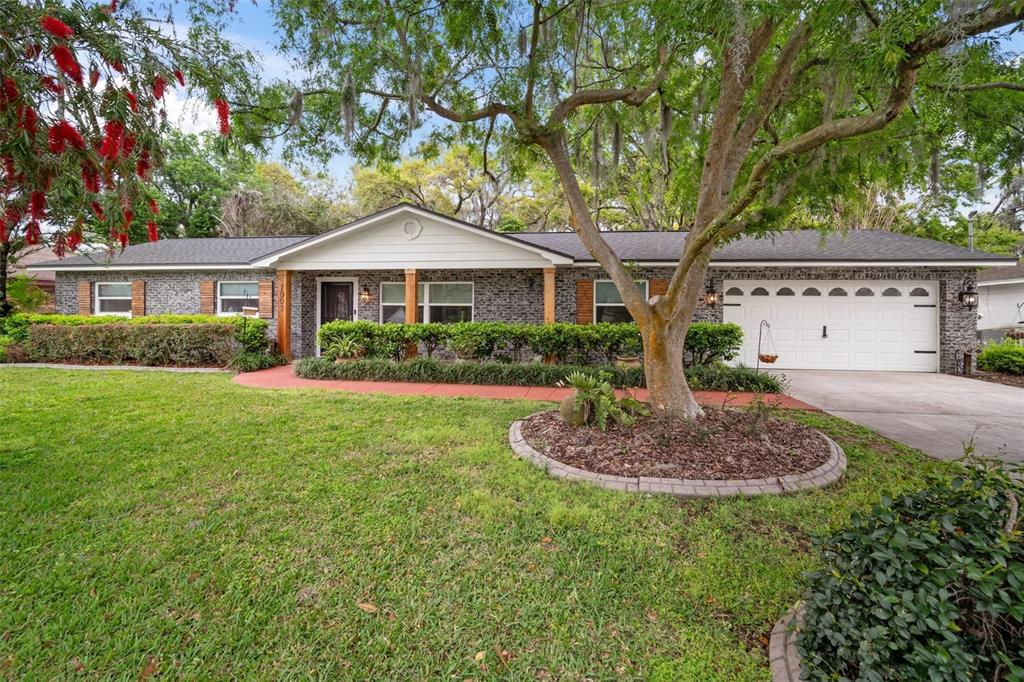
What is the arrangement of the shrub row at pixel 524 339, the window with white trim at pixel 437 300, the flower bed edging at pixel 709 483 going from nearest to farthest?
the flower bed edging at pixel 709 483, the shrub row at pixel 524 339, the window with white trim at pixel 437 300

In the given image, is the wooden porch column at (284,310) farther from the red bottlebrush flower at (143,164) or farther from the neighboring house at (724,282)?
the red bottlebrush flower at (143,164)

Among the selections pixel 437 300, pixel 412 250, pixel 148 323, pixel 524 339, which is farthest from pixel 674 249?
pixel 148 323

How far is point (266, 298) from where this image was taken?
12.0 metres

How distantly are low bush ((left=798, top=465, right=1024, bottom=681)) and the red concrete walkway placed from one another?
5230 millimetres

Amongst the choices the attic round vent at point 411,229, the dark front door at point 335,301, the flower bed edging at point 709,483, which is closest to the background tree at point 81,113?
the flower bed edging at point 709,483

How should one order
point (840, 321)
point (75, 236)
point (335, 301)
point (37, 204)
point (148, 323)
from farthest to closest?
point (335, 301) < point (148, 323) < point (840, 321) < point (75, 236) < point (37, 204)

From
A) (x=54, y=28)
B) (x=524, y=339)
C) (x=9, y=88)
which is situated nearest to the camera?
(x=54, y=28)

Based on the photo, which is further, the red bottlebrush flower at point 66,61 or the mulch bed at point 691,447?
the mulch bed at point 691,447

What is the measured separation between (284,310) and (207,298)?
3212mm

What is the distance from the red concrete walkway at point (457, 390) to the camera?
7.15 metres

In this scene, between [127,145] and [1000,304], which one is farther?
A: [1000,304]

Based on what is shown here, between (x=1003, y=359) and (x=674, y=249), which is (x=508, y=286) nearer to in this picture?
(x=674, y=249)

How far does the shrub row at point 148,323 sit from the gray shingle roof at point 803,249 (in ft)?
25.6

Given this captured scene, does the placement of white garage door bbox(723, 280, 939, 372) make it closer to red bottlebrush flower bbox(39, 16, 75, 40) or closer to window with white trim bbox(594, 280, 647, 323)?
window with white trim bbox(594, 280, 647, 323)
